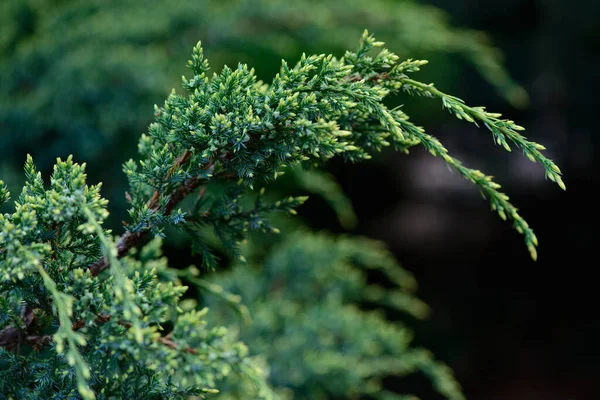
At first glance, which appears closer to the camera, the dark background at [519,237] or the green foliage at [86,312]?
the green foliage at [86,312]

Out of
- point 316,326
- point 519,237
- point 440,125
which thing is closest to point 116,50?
point 316,326

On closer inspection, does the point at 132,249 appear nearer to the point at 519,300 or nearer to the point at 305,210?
the point at 305,210

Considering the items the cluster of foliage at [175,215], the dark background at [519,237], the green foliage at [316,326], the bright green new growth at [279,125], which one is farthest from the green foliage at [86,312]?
the dark background at [519,237]

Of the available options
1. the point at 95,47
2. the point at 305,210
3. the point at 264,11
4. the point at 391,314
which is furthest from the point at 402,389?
the point at 95,47

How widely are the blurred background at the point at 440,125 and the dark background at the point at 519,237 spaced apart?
0.01m

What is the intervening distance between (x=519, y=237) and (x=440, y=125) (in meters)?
1.21

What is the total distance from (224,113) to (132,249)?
0.94 feet

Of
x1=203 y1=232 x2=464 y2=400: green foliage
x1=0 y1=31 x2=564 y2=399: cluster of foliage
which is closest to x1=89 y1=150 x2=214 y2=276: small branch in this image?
x1=0 y1=31 x2=564 y2=399: cluster of foliage

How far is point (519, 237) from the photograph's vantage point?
4566 mm

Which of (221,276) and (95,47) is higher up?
(95,47)

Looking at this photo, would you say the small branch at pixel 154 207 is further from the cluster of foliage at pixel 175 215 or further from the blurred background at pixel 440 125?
the blurred background at pixel 440 125

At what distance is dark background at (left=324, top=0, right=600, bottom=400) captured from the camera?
387 cm

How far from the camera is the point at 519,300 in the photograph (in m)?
4.46

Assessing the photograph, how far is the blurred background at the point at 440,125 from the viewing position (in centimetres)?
187
